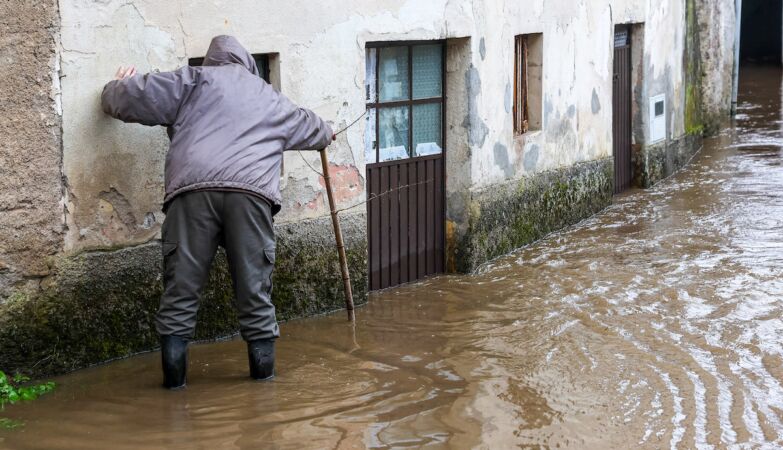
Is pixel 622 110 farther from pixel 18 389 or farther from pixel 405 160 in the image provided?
pixel 18 389

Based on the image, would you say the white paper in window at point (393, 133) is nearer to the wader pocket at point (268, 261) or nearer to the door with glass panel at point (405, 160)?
the door with glass panel at point (405, 160)

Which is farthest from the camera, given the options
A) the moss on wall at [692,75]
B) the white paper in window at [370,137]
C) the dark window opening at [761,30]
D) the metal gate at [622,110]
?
the dark window opening at [761,30]

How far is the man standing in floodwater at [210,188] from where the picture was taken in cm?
543

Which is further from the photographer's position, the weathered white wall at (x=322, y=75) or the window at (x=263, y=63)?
the window at (x=263, y=63)

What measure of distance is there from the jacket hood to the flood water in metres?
1.55

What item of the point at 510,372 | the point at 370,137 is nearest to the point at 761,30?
the point at 370,137

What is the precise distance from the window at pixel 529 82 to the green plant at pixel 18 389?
527 cm

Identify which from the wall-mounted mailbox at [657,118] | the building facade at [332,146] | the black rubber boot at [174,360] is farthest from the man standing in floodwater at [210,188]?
the wall-mounted mailbox at [657,118]

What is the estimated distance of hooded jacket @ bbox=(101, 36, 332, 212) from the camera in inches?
214

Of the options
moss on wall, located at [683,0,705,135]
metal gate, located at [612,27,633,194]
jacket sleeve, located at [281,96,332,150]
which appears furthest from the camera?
moss on wall, located at [683,0,705,135]

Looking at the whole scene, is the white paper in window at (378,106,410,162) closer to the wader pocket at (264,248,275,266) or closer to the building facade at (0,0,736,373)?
Answer: the building facade at (0,0,736,373)

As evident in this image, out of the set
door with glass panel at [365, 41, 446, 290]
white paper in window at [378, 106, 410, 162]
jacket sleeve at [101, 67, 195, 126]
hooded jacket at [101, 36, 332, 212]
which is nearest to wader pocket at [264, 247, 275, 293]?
hooded jacket at [101, 36, 332, 212]

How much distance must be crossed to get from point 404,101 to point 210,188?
303 centimetres

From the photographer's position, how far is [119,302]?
5.95m
